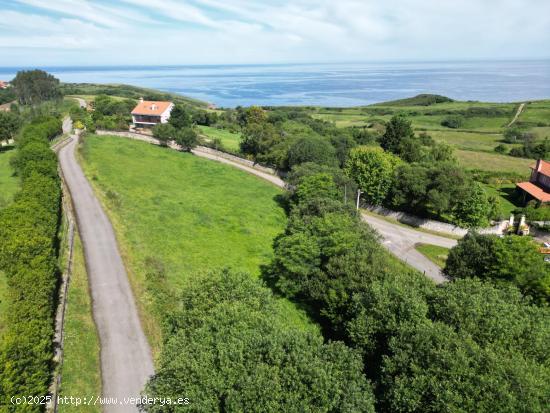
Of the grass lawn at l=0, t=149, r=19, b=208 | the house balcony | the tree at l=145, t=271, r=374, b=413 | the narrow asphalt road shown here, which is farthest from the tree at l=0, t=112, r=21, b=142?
the narrow asphalt road

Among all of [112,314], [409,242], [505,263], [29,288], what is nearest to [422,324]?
[505,263]

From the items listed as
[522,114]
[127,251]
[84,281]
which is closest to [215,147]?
[127,251]

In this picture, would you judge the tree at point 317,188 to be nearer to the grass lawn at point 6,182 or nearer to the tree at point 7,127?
the grass lawn at point 6,182

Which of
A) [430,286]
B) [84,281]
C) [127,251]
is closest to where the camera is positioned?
[430,286]

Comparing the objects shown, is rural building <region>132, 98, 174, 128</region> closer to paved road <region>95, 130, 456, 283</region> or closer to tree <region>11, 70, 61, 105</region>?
tree <region>11, 70, 61, 105</region>

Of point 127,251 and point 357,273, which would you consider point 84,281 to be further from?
point 357,273

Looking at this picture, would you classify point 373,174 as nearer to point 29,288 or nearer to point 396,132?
point 396,132
